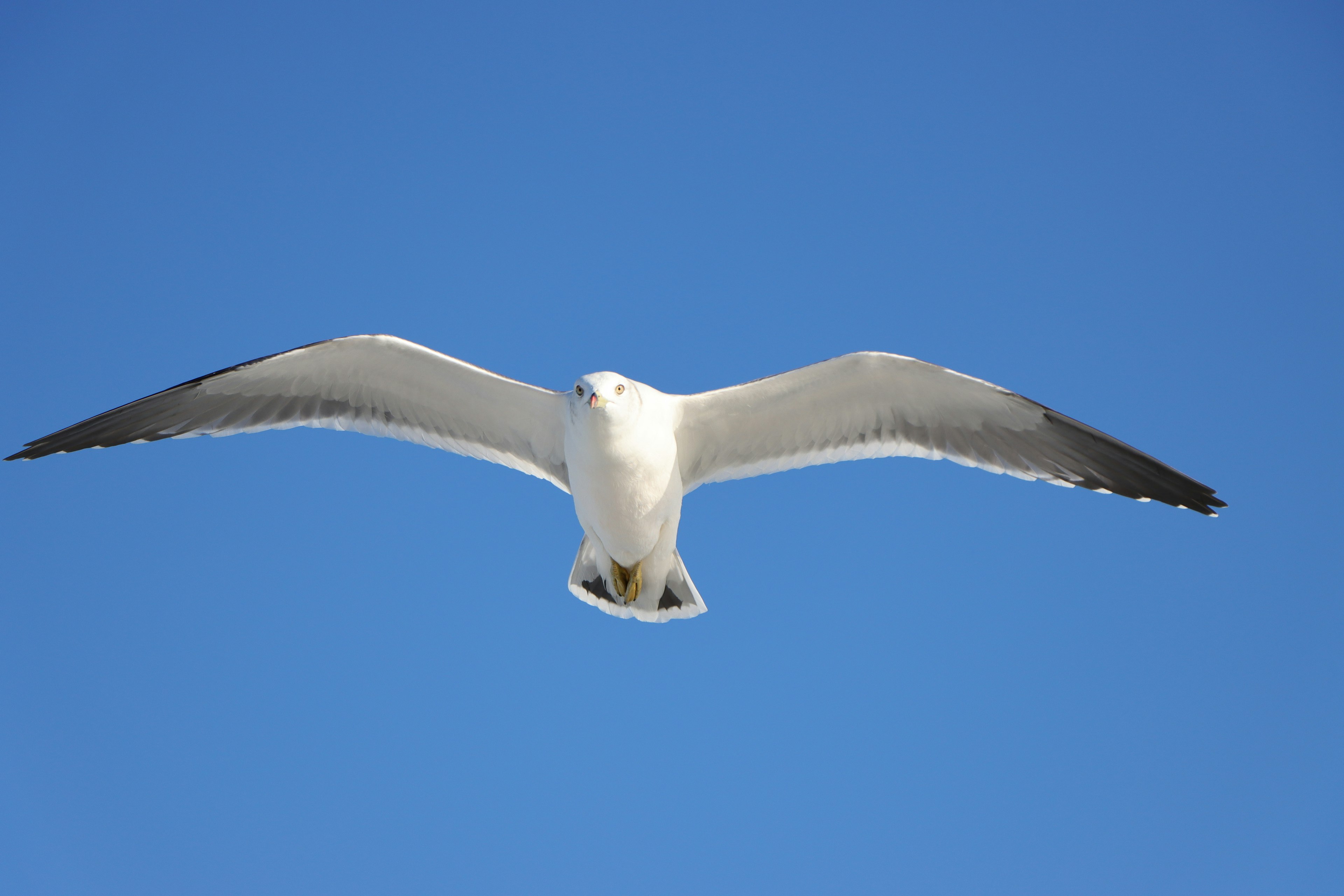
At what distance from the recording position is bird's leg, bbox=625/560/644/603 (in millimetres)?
7160

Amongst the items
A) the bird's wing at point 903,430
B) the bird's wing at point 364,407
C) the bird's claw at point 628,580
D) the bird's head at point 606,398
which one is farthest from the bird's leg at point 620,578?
the bird's head at point 606,398

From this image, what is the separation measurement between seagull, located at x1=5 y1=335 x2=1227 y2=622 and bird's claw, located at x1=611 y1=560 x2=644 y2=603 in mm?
15

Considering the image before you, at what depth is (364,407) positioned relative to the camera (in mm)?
7348

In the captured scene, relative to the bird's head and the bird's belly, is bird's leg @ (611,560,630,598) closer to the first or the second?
the bird's belly

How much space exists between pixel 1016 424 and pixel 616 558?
11.1 ft

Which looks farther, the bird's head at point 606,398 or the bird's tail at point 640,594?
the bird's tail at point 640,594

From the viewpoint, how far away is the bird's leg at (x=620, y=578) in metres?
7.15

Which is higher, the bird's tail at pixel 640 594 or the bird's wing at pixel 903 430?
the bird's wing at pixel 903 430

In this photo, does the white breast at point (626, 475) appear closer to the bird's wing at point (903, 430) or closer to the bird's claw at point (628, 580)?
the bird's claw at point (628, 580)

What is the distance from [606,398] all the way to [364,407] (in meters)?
2.59

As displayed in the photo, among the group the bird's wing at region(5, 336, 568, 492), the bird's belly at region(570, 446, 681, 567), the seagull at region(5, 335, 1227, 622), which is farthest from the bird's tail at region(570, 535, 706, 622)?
the bird's wing at region(5, 336, 568, 492)

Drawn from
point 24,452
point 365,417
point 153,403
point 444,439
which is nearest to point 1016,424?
point 444,439

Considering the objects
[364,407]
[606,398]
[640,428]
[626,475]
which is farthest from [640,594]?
[364,407]

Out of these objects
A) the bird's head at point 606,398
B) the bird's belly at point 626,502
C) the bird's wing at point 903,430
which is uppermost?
the bird's wing at point 903,430
